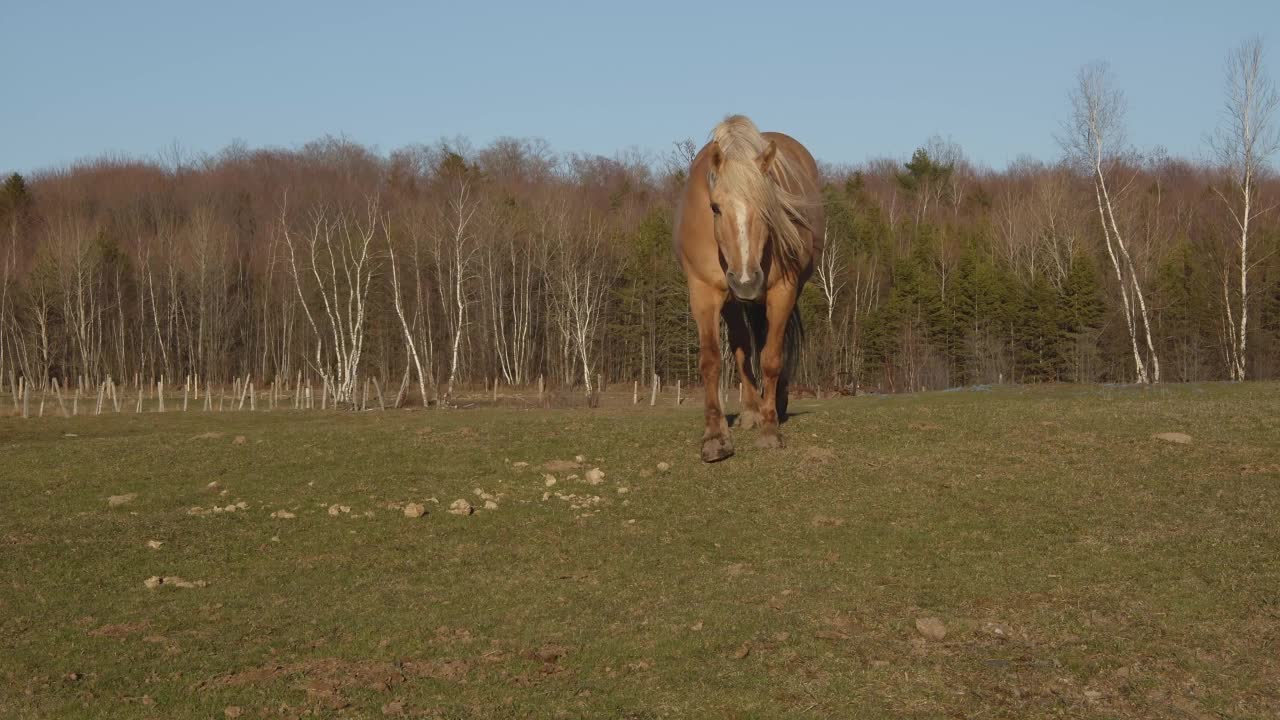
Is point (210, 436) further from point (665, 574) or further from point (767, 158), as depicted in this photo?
point (665, 574)

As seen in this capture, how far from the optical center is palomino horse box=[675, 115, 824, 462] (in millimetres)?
9039

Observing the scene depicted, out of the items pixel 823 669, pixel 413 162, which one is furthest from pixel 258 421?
pixel 413 162

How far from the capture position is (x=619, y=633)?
5.97m

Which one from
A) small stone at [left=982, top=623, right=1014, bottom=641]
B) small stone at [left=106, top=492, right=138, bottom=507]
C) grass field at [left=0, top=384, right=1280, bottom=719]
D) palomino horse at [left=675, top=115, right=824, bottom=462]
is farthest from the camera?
small stone at [left=106, top=492, right=138, bottom=507]

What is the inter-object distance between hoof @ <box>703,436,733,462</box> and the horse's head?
60.1 inches

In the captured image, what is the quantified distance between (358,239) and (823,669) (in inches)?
2241

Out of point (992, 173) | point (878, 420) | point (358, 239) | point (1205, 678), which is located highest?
point (992, 173)

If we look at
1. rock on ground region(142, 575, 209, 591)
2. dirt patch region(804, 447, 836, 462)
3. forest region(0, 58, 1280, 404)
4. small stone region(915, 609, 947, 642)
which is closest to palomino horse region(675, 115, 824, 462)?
dirt patch region(804, 447, 836, 462)

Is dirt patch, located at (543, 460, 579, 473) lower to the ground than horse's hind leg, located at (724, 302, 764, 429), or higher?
lower

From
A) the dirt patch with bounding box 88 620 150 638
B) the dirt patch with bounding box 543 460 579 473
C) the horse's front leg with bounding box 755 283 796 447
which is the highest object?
the horse's front leg with bounding box 755 283 796 447

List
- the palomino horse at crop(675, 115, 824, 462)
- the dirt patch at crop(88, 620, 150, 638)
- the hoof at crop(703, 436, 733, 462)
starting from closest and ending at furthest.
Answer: the dirt patch at crop(88, 620, 150, 638)
the palomino horse at crop(675, 115, 824, 462)
the hoof at crop(703, 436, 733, 462)

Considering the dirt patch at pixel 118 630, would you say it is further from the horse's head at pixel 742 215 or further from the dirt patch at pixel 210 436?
the dirt patch at pixel 210 436

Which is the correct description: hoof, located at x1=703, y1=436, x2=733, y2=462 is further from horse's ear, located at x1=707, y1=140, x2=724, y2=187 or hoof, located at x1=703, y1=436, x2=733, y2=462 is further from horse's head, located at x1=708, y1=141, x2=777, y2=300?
horse's ear, located at x1=707, y1=140, x2=724, y2=187

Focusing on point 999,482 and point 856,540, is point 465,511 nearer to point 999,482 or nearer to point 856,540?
point 856,540
